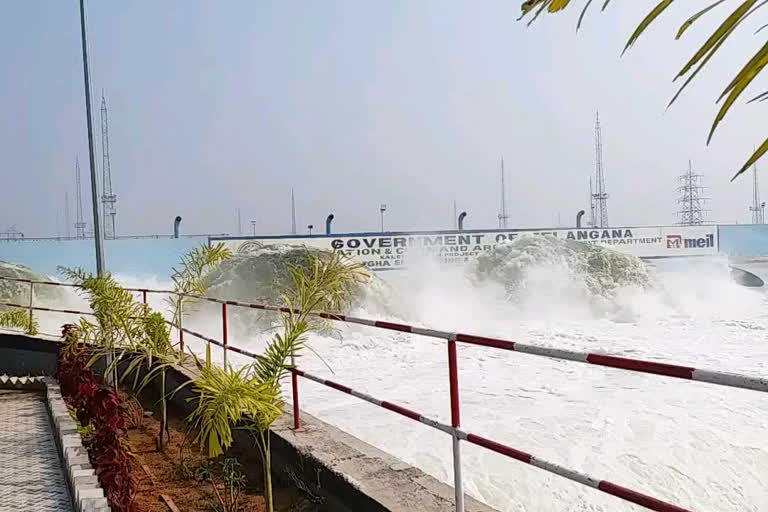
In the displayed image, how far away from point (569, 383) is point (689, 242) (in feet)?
50.0

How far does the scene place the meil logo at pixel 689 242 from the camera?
27078 millimetres

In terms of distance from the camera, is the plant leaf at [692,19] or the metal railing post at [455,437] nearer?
the plant leaf at [692,19]

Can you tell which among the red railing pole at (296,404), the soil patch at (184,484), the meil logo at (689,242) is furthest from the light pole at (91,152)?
the meil logo at (689,242)

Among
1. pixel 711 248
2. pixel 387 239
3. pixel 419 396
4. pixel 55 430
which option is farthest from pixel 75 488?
pixel 711 248

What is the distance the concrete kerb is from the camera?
11.9 ft

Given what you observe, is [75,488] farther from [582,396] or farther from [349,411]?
[582,396]

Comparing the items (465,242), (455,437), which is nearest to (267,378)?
(455,437)

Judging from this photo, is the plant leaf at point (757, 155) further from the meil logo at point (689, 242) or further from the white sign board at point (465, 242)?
the meil logo at point (689, 242)

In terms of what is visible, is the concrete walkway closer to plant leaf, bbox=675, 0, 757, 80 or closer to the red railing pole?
the red railing pole

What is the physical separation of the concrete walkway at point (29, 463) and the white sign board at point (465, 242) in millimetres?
13561

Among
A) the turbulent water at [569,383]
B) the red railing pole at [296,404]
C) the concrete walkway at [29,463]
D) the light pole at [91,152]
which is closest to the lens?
the concrete walkway at [29,463]

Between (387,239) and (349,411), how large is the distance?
12.4 m

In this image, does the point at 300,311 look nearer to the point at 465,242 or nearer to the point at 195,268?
the point at 195,268

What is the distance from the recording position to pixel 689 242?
2744 centimetres
